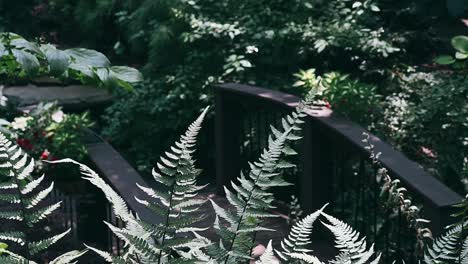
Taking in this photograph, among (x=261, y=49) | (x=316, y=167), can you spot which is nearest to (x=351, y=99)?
(x=316, y=167)

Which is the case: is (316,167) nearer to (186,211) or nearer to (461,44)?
(461,44)

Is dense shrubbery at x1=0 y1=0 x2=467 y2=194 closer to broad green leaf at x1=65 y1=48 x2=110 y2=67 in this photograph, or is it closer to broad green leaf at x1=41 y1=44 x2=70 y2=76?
broad green leaf at x1=65 y1=48 x2=110 y2=67

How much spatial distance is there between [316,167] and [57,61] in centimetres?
286

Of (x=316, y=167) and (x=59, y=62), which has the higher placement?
(x=59, y=62)

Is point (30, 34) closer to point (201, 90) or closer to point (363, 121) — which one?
point (201, 90)

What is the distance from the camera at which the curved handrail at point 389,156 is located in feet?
12.7

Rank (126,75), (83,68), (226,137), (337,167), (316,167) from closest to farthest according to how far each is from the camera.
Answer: (83,68)
(126,75)
(316,167)
(337,167)
(226,137)

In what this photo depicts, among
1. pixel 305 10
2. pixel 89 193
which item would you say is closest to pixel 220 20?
pixel 305 10

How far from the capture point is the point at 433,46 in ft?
30.0

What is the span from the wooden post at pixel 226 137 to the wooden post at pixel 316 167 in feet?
4.73

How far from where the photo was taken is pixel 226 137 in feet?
23.7

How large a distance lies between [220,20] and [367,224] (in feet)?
12.9

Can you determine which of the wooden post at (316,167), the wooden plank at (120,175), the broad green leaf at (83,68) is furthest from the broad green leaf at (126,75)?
the wooden post at (316,167)

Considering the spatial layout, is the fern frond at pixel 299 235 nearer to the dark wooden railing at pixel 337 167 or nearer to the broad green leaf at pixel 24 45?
the broad green leaf at pixel 24 45
